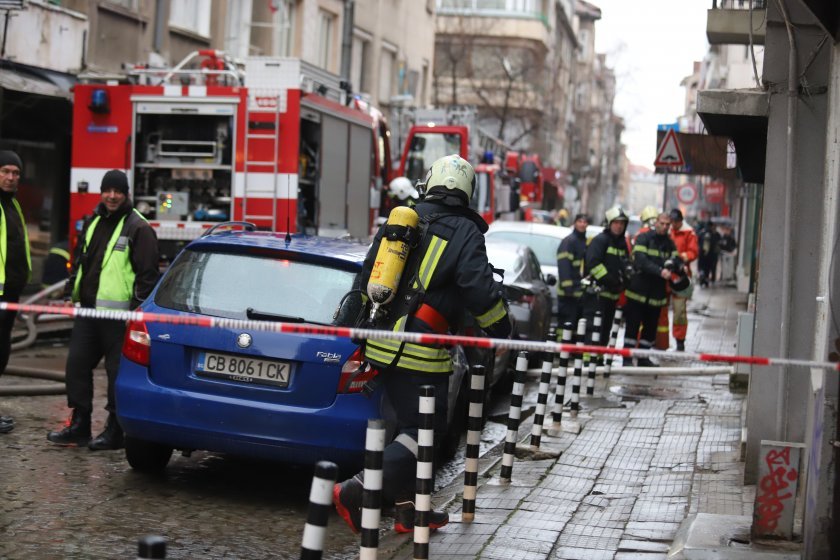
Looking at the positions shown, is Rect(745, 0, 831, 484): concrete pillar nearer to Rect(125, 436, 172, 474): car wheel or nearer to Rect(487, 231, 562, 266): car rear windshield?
Rect(125, 436, 172, 474): car wheel

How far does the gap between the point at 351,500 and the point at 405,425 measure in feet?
1.58

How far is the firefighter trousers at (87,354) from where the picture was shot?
8.69 meters

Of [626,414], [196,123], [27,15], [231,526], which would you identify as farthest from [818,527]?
[27,15]

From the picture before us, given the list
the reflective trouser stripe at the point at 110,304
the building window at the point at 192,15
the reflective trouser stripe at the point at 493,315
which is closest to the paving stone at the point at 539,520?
the reflective trouser stripe at the point at 493,315

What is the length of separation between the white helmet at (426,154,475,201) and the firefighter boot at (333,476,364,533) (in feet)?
5.19

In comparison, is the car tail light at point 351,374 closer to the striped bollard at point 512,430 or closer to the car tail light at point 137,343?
the car tail light at point 137,343

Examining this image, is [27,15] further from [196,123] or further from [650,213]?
[650,213]

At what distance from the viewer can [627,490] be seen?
8.32m

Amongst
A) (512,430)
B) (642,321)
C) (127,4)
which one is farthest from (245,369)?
(127,4)

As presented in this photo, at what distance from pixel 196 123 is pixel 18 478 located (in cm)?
857

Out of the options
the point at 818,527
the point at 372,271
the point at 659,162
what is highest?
the point at 659,162

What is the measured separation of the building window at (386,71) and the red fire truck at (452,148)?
803cm

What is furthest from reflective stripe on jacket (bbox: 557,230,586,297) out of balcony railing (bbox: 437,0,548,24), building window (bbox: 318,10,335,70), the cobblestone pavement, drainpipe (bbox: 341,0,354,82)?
balcony railing (bbox: 437,0,548,24)

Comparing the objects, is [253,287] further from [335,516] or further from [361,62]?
[361,62]
